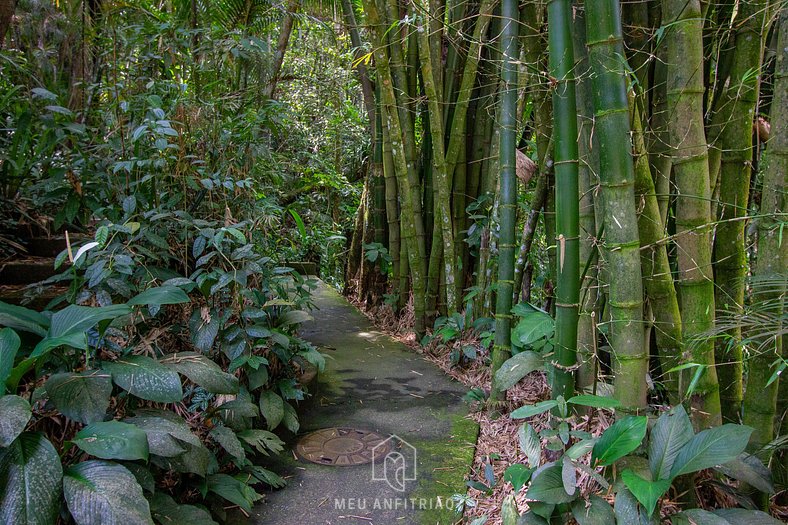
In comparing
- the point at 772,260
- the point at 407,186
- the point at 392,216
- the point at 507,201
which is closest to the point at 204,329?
the point at 507,201

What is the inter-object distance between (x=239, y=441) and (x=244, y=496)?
0.19m

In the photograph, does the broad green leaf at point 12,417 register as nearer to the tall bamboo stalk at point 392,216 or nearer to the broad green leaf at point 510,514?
the broad green leaf at point 510,514

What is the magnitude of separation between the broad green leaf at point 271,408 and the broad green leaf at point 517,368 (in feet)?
3.04

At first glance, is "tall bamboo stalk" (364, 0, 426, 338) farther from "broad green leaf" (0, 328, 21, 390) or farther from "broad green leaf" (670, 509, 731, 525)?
"broad green leaf" (0, 328, 21, 390)

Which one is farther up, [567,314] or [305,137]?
[305,137]

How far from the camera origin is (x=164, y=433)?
143 cm

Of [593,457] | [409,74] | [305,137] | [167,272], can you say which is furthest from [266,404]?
[305,137]

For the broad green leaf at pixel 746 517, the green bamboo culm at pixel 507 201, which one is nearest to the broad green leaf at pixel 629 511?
the broad green leaf at pixel 746 517

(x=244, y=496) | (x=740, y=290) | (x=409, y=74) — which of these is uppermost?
(x=409, y=74)

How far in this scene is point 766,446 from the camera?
1.62 metres

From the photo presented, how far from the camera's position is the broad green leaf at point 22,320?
1.45 metres

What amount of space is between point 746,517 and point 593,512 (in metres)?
0.39

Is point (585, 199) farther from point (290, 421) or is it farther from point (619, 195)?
point (290, 421)

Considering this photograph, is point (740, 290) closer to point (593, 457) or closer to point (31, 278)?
point (593, 457)
